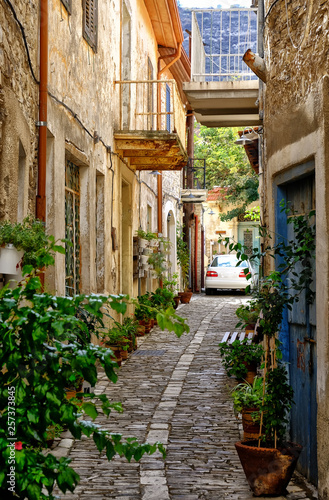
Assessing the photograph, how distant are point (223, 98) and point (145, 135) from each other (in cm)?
155

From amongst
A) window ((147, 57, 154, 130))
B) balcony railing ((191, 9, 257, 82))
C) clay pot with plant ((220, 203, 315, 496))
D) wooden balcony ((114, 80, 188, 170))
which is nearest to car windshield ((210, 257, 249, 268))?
window ((147, 57, 154, 130))

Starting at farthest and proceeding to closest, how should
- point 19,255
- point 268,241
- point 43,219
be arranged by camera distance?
point 43,219 < point 268,241 < point 19,255

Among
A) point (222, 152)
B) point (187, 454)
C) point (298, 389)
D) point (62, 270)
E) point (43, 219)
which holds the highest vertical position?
point (222, 152)

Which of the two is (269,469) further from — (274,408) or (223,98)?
(223,98)

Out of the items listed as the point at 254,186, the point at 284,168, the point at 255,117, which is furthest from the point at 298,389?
the point at 254,186

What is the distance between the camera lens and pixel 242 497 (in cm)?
425

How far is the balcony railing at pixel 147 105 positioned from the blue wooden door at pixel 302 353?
19.0ft

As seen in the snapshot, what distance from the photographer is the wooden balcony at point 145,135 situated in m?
11.1

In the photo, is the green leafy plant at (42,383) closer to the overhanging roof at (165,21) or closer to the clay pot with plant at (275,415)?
the clay pot with plant at (275,415)

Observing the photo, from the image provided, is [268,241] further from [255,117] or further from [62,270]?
[255,117]

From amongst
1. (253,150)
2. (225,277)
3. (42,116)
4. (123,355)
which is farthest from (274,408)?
(225,277)

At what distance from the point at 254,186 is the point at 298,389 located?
24.1m

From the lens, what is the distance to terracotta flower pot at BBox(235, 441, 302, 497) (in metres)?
4.20

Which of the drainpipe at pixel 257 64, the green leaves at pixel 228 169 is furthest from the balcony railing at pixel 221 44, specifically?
the green leaves at pixel 228 169
